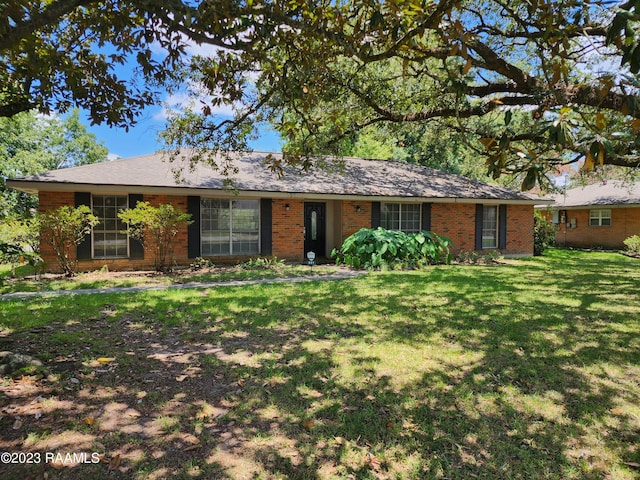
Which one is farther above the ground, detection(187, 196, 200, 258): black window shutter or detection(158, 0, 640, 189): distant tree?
detection(158, 0, 640, 189): distant tree

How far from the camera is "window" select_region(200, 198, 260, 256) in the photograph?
1235 cm

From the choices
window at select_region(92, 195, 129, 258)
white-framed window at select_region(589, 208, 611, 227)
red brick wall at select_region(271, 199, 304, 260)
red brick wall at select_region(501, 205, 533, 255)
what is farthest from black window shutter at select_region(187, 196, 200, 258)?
white-framed window at select_region(589, 208, 611, 227)

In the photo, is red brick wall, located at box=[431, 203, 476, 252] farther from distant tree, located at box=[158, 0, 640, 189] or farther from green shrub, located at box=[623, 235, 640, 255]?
green shrub, located at box=[623, 235, 640, 255]

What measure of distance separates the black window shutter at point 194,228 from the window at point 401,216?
6.99m

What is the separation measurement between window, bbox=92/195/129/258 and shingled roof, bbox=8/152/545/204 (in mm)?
742

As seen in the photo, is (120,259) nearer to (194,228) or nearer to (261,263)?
(194,228)

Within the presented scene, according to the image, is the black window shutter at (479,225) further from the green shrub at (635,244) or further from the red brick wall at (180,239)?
the red brick wall at (180,239)

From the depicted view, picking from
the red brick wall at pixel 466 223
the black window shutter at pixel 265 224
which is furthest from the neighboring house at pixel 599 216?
the black window shutter at pixel 265 224

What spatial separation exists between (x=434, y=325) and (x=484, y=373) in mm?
1751

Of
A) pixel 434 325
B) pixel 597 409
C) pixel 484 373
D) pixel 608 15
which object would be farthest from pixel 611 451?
pixel 608 15

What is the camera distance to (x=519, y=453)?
278cm

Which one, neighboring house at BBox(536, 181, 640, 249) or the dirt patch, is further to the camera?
neighboring house at BBox(536, 181, 640, 249)

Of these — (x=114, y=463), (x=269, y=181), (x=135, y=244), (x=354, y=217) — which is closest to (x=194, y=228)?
(x=135, y=244)

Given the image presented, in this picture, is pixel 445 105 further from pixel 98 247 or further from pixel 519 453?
pixel 98 247
